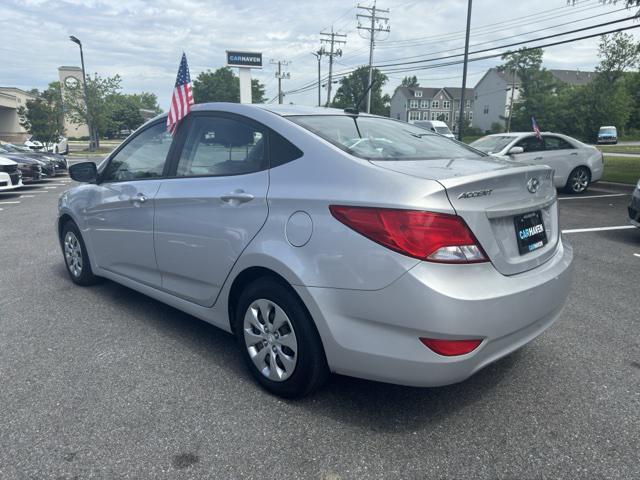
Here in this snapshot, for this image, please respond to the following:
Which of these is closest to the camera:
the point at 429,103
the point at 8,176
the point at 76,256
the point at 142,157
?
the point at 142,157

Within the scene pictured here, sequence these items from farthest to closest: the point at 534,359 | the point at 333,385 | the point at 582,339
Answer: the point at 582,339
the point at 534,359
the point at 333,385

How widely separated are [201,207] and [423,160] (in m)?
1.40

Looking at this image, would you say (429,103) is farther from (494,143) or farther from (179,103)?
(179,103)

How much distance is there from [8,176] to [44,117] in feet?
72.6

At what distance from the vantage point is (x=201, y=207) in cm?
305

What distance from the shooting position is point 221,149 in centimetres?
315

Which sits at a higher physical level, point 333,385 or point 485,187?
point 485,187

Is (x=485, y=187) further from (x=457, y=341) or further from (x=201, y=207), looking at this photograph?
(x=201, y=207)

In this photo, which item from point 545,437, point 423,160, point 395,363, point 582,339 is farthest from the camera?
point 582,339

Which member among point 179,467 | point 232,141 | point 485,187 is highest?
point 232,141

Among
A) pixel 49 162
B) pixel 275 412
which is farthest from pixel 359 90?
pixel 275 412

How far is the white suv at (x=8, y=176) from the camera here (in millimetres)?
11812

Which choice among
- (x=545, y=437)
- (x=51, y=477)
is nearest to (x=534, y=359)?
(x=545, y=437)

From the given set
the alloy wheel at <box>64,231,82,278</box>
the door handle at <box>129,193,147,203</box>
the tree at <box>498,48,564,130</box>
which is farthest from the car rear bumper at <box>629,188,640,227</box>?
the tree at <box>498,48,564,130</box>
